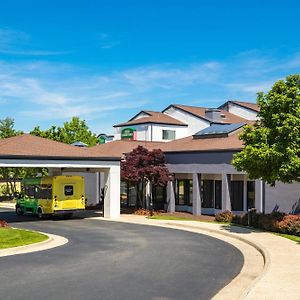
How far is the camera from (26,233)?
24938 millimetres

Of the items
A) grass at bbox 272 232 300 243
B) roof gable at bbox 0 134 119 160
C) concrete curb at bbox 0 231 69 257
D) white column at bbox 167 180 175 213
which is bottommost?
concrete curb at bbox 0 231 69 257

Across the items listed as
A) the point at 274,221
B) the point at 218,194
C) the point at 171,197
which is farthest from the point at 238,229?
the point at 171,197

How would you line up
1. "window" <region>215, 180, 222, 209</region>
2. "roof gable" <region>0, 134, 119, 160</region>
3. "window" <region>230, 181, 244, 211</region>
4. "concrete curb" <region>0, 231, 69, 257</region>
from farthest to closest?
1. "window" <region>215, 180, 222, 209</region>
2. "window" <region>230, 181, 244, 211</region>
3. "roof gable" <region>0, 134, 119, 160</region>
4. "concrete curb" <region>0, 231, 69, 257</region>

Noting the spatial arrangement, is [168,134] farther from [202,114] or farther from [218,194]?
[218,194]

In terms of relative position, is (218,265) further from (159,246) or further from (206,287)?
(159,246)

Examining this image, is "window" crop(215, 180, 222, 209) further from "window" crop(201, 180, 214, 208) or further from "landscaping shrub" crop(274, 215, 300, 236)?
"landscaping shrub" crop(274, 215, 300, 236)

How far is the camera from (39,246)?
2122 cm

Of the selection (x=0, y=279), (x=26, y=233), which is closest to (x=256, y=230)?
(x=26, y=233)

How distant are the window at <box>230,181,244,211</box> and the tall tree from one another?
5251 mm

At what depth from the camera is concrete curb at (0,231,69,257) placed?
19.5m

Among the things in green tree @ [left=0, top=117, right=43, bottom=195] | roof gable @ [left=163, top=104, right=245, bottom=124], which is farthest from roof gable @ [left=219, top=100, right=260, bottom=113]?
green tree @ [left=0, top=117, right=43, bottom=195]

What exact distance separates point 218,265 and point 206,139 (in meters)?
26.8

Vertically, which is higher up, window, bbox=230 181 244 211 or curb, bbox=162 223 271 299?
window, bbox=230 181 244 211

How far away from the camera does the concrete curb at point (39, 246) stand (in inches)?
766
